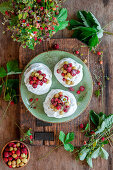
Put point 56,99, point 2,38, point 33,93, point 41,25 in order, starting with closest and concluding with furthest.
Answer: point 41,25 < point 56,99 < point 33,93 < point 2,38

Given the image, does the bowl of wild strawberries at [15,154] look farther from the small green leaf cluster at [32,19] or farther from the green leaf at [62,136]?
the small green leaf cluster at [32,19]

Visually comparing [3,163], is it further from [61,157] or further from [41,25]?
[41,25]

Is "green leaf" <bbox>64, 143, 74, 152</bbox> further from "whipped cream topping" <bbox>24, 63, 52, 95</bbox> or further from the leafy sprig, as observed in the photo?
the leafy sprig

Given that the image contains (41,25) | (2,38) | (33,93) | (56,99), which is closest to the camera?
(41,25)

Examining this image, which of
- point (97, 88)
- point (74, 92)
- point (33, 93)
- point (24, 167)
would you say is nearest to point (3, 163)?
point (24, 167)

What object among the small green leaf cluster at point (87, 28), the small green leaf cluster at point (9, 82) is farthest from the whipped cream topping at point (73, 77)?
the small green leaf cluster at point (9, 82)
